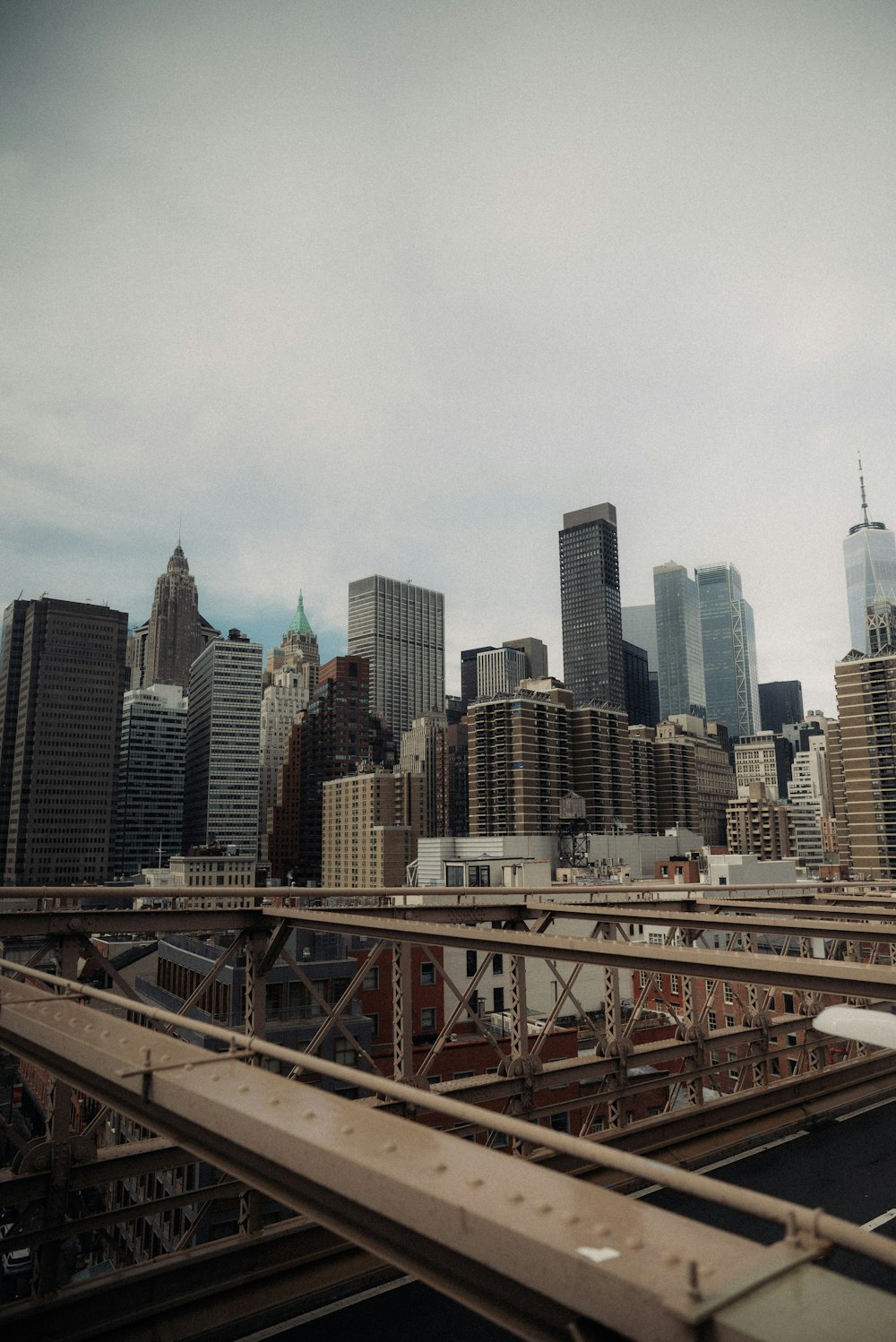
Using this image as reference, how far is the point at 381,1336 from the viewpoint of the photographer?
8.49m

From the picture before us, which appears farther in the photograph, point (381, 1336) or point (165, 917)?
point (165, 917)

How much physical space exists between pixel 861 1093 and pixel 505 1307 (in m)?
18.1

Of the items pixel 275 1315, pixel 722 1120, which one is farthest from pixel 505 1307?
pixel 722 1120

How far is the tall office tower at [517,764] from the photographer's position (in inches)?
5999

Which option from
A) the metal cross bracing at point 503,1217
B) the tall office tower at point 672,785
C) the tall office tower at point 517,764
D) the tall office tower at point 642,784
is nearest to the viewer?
the metal cross bracing at point 503,1217

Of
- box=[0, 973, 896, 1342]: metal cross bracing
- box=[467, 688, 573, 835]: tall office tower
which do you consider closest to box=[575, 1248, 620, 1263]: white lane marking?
box=[0, 973, 896, 1342]: metal cross bracing

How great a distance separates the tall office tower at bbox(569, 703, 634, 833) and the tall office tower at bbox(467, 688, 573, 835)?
381 cm

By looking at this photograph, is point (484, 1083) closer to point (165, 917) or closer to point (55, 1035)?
point (165, 917)

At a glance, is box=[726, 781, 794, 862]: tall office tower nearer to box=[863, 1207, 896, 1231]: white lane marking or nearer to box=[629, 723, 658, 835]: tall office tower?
box=[629, 723, 658, 835]: tall office tower

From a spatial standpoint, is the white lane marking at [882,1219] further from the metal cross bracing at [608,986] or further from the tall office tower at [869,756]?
the tall office tower at [869,756]

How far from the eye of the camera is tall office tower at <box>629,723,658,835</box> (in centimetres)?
17900

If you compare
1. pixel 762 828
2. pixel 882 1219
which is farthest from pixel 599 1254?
pixel 762 828

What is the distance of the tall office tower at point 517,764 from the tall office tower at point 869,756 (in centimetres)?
4834

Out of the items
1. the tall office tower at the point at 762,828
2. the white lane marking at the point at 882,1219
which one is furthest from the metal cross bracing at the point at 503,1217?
the tall office tower at the point at 762,828
